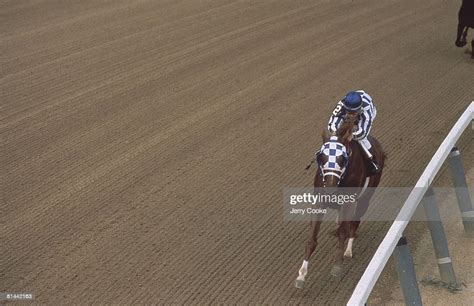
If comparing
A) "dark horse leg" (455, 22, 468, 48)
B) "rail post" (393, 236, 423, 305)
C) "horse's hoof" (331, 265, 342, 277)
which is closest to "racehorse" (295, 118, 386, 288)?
"horse's hoof" (331, 265, 342, 277)

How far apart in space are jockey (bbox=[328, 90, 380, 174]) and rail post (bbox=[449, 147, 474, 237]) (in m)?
0.80

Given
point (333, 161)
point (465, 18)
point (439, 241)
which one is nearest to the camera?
point (333, 161)

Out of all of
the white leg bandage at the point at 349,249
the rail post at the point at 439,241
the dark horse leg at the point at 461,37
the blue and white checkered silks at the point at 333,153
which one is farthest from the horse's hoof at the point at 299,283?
the dark horse leg at the point at 461,37

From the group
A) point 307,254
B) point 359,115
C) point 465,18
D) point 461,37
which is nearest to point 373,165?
point 359,115

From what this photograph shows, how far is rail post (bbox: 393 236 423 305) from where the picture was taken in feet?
17.5

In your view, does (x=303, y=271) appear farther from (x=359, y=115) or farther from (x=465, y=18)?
(x=465, y=18)

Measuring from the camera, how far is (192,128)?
30.9ft

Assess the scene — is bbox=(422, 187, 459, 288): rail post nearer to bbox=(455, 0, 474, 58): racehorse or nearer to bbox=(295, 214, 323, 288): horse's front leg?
bbox=(295, 214, 323, 288): horse's front leg

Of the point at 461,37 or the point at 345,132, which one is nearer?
the point at 345,132

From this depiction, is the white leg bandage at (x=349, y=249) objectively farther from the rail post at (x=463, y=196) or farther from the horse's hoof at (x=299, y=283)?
the rail post at (x=463, y=196)

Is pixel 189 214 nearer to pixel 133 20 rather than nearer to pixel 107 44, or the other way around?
pixel 107 44

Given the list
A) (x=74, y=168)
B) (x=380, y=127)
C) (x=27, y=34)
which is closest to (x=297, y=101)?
(x=380, y=127)

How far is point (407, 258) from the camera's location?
211 inches

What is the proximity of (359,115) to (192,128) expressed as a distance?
3343mm
